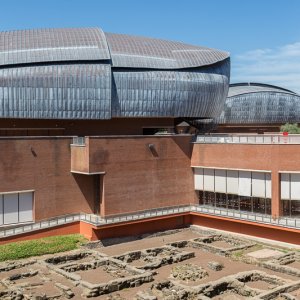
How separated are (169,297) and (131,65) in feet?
87.4

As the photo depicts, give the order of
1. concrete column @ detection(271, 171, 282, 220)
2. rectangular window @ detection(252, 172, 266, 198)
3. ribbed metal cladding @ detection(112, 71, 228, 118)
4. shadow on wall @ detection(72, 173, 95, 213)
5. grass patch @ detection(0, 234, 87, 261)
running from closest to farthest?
grass patch @ detection(0, 234, 87, 261) < concrete column @ detection(271, 171, 282, 220) < rectangular window @ detection(252, 172, 266, 198) < shadow on wall @ detection(72, 173, 95, 213) < ribbed metal cladding @ detection(112, 71, 228, 118)

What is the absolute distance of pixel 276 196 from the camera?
117ft

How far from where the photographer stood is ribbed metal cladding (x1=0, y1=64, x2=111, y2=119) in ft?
134

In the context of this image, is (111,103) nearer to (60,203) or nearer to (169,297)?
(60,203)

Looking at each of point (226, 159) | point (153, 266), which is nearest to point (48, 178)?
point (153, 266)

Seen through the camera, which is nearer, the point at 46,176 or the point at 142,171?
the point at 46,176

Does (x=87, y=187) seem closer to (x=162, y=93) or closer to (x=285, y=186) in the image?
(x=162, y=93)

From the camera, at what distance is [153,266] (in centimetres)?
2872

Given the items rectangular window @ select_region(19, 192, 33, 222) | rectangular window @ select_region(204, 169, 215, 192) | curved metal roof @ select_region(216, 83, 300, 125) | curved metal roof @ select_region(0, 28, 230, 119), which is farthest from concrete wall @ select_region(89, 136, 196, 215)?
curved metal roof @ select_region(216, 83, 300, 125)

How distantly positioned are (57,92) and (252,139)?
17827mm

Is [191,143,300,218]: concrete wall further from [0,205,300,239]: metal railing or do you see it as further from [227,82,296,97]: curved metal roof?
[227,82,296,97]: curved metal roof

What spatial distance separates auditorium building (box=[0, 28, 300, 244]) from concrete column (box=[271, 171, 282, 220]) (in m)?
0.09

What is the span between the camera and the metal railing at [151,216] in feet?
112

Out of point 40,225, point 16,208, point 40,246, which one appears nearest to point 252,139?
point 40,225
